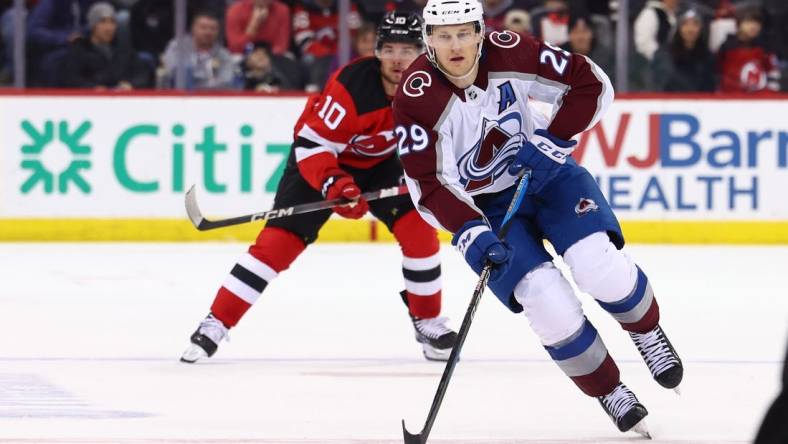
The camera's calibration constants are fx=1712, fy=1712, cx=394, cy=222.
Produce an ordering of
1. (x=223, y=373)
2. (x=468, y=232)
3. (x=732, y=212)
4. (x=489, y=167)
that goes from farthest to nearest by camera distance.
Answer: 1. (x=732, y=212)
2. (x=223, y=373)
3. (x=489, y=167)
4. (x=468, y=232)

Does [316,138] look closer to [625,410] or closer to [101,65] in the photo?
[625,410]

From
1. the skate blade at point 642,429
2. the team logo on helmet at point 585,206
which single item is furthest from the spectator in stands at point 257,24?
the skate blade at point 642,429

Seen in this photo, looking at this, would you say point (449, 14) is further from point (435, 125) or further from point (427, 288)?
point (427, 288)

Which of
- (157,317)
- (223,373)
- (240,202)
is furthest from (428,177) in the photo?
(240,202)

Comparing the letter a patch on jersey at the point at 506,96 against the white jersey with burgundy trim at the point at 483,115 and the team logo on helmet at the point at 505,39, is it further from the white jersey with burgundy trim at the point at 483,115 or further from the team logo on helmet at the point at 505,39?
the team logo on helmet at the point at 505,39

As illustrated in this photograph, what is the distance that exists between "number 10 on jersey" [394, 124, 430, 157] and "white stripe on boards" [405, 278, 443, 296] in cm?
128

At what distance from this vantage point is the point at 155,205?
8.56 metres

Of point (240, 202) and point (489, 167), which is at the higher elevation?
point (489, 167)

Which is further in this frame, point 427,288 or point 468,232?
point 427,288

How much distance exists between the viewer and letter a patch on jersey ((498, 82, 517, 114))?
161 inches

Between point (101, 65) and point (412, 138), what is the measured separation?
5.03 metres

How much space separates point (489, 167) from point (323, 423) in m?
0.73

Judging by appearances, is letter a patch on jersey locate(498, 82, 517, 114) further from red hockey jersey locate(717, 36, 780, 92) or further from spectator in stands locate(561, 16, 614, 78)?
red hockey jersey locate(717, 36, 780, 92)

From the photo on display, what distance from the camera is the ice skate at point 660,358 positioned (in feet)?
13.3
